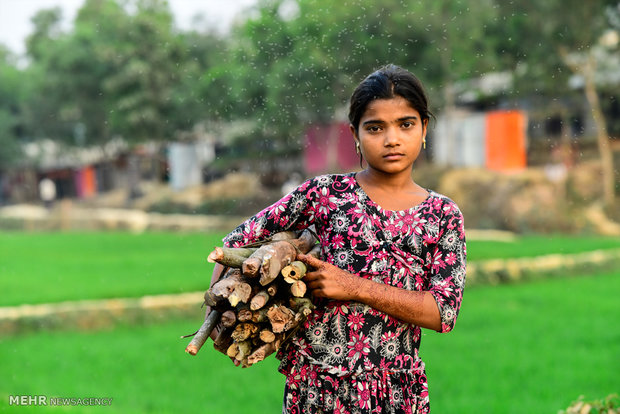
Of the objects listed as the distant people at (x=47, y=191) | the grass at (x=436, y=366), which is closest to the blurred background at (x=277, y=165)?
the grass at (x=436, y=366)

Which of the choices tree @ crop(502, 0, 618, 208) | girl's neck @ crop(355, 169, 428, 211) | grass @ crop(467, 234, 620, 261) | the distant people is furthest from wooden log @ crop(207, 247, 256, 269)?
the distant people

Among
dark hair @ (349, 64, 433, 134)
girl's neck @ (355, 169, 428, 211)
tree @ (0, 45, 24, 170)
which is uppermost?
tree @ (0, 45, 24, 170)

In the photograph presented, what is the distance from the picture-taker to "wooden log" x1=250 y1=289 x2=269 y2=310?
1.80 meters

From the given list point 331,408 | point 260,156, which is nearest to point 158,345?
point 331,408

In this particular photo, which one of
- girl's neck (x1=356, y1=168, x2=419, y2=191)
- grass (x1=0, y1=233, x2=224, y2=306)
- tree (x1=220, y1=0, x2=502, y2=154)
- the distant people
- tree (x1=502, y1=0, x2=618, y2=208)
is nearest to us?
girl's neck (x1=356, y1=168, x2=419, y2=191)

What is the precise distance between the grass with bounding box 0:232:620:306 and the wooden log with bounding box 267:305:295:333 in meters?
8.56

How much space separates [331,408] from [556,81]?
54.8ft

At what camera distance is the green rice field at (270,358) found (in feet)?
18.7

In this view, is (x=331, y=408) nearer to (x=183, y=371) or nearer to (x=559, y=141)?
(x=183, y=371)

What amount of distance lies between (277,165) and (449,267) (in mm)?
25516

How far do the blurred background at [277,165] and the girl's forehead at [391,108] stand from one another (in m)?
0.41

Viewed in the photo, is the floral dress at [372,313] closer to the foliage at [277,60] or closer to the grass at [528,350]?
the grass at [528,350]

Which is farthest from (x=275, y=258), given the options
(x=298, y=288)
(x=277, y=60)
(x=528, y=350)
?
(x=277, y=60)

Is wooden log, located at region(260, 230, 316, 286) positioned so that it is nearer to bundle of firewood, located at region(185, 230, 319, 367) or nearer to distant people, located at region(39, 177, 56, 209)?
bundle of firewood, located at region(185, 230, 319, 367)
